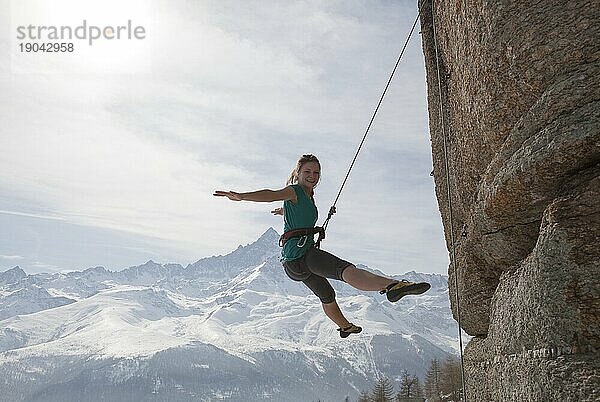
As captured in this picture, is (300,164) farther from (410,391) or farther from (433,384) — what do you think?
(433,384)

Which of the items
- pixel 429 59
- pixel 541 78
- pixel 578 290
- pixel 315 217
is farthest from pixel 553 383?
pixel 429 59

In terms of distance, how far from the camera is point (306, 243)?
919 cm

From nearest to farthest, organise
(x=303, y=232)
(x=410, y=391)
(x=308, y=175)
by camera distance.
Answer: (x=303, y=232)
(x=308, y=175)
(x=410, y=391)

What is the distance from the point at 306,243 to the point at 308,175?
1035 mm

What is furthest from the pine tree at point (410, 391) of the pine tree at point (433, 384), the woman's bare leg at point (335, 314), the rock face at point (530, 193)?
the rock face at point (530, 193)

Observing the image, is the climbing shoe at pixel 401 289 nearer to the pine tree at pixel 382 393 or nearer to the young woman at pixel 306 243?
the young woman at pixel 306 243

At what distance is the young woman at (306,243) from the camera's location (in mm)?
8492

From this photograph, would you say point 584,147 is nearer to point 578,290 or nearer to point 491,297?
point 578,290

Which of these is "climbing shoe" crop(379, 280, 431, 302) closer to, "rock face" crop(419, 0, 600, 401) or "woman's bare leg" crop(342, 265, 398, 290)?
"woman's bare leg" crop(342, 265, 398, 290)

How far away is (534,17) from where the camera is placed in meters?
6.16

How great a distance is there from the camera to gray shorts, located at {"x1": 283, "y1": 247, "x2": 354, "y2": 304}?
8609mm

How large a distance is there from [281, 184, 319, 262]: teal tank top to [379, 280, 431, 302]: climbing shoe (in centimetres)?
188

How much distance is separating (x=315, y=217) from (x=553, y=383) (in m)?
4.65

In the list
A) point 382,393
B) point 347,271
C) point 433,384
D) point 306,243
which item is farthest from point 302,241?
point 433,384
